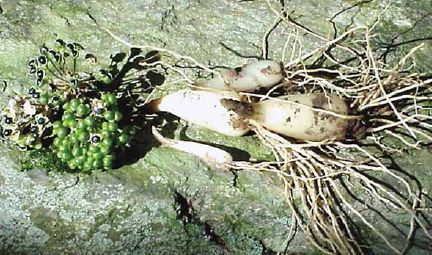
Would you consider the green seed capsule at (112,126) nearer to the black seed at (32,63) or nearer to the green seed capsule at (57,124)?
the green seed capsule at (57,124)

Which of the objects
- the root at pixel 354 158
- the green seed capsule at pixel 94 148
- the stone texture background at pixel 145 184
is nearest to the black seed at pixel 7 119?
the stone texture background at pixel 145 184

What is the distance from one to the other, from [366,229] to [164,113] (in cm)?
59

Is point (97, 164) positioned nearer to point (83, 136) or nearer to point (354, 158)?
point (83, 136)

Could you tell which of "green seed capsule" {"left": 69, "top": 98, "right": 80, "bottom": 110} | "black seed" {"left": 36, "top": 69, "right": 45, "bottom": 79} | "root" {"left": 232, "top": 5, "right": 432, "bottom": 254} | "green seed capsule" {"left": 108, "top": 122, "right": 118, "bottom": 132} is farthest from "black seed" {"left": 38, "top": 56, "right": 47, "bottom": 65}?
"root" {"left": 232, "top": 5, "right": 432, "bottom": 254}

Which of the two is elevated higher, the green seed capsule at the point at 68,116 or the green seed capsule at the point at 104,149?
the green seed capsule at the point at 68,116

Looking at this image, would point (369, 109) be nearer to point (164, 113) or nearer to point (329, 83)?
point (329, 83)

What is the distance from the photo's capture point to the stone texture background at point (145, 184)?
170 centimetres

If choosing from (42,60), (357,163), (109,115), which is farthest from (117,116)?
(357,163)

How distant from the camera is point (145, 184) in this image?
5.80ft

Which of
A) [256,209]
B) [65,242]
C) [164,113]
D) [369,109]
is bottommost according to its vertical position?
[65,242]

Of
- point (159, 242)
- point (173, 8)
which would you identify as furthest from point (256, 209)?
point (173, 8)

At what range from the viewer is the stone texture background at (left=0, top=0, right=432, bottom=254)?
1.70 meters

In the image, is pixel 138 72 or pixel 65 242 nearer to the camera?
pixel 65 242

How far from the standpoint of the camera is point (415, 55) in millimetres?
2062
